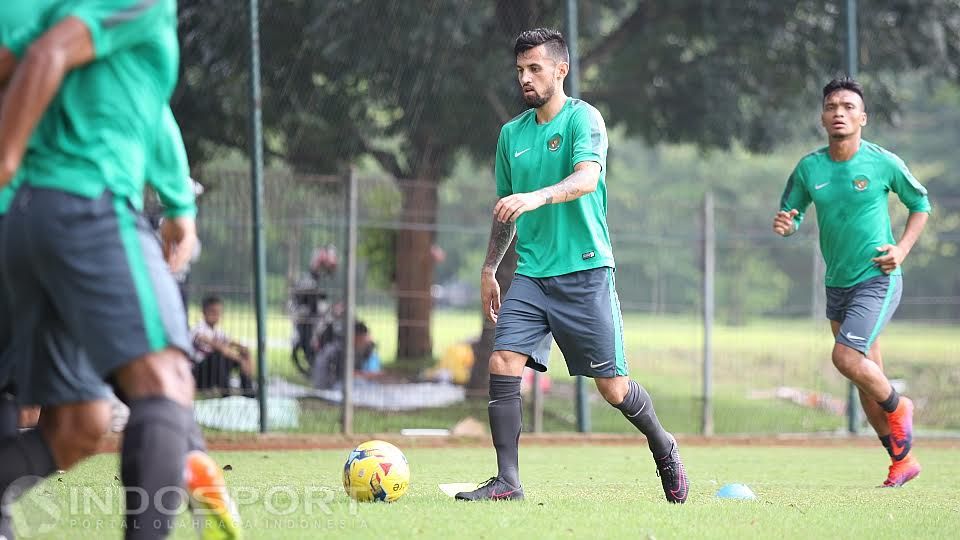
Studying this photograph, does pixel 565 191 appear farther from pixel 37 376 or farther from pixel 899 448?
pixel 899 448

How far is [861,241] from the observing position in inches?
321

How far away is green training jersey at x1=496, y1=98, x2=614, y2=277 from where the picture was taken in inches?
243

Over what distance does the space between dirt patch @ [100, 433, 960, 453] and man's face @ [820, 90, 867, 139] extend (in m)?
4.63

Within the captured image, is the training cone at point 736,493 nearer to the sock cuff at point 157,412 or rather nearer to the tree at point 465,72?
the sock cuff at point 157,412

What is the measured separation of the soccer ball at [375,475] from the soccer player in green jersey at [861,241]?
131 inches

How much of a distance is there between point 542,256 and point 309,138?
8.38 metres

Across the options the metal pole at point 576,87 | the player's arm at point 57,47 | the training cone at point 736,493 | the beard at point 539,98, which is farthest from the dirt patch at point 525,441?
the player's arm at point 57,47

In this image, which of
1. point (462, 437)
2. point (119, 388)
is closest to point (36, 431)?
point (119, 388)

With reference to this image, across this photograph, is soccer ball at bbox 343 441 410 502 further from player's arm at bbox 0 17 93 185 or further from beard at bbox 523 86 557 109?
player's arm at bbox 0 17 93 185

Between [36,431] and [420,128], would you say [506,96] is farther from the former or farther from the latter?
[36,431]

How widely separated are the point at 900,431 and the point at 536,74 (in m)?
3.55

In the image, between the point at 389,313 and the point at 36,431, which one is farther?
the point at 389,313

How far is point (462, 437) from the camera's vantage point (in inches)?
469
